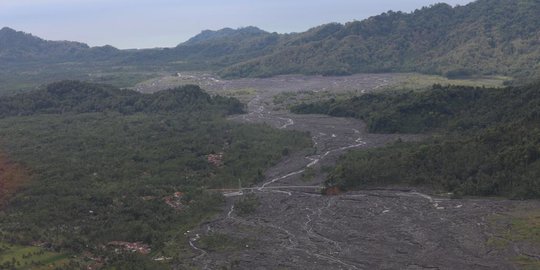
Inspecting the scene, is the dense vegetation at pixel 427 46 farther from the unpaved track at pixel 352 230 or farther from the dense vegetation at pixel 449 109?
the unpaved track at pixel 352 230

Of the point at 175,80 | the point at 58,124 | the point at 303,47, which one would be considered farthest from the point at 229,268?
the point at 303,47

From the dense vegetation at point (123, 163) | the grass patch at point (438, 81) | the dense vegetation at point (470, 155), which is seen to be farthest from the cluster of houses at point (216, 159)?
the grass patch at point (438, 81)

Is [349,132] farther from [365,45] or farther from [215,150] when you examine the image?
[365,45]

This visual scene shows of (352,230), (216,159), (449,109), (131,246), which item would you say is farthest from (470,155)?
(131,246)

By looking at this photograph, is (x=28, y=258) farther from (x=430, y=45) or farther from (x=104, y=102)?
(x=430, y=45)

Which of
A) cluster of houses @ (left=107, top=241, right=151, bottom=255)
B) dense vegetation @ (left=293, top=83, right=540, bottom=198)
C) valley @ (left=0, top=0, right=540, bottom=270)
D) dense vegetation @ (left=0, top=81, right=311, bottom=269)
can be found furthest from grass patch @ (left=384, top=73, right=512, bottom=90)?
cluster of houses @ (left=107, top=241, right=151, bottom=255)
